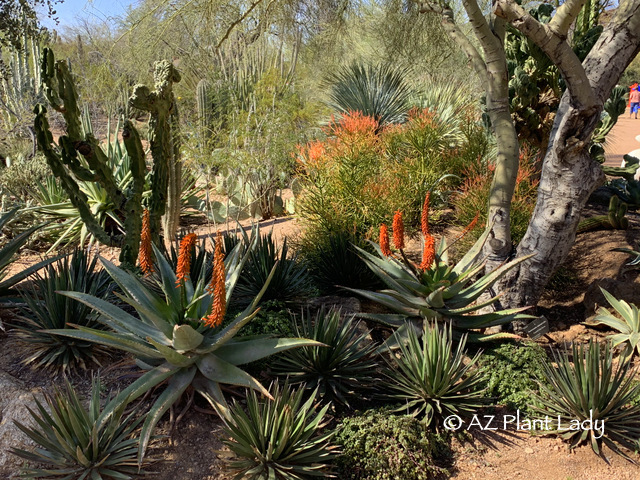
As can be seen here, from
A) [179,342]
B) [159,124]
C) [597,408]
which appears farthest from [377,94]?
[179,342]

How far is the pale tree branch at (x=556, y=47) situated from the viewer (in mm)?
3855

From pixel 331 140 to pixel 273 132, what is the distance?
1295 millimetres

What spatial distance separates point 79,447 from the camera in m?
2.77

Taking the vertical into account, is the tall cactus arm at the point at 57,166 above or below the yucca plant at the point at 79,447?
above

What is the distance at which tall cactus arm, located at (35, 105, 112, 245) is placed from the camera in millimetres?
5242

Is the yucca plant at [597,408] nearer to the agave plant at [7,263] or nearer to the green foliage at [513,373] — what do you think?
the green foliage at [513,373]

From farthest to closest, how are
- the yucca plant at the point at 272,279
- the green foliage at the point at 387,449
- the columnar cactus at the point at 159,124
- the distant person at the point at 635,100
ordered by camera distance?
the distant person at the point at 635,100, the columnar cactus at the point at 159,124, the yucca plant at the point at 272,279, the green foliage at the point at 387,449

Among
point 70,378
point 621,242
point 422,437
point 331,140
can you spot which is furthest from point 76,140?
point 621,242

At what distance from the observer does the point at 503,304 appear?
5168 mm

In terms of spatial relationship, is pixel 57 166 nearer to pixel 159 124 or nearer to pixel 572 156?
pixel 159 124

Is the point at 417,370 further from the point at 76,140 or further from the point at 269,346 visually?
the point at 76,140

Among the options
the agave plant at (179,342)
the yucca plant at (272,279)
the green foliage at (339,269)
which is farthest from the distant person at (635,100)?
the agave plant at (179,342)

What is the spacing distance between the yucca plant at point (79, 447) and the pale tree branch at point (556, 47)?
3.63 metres

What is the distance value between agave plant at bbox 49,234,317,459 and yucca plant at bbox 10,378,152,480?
179mm
